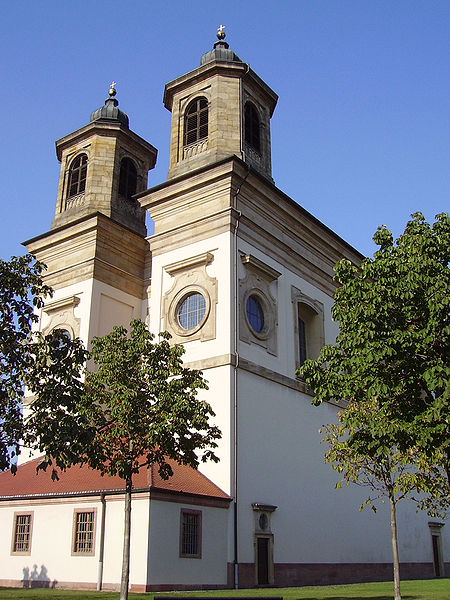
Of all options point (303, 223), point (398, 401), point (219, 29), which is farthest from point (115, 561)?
point (219, 29)

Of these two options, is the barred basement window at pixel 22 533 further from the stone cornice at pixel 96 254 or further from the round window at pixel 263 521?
the stone cornice at pixel 96 254

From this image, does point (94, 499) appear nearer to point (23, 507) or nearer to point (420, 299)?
point (23, 507)

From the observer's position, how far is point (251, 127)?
101 feet

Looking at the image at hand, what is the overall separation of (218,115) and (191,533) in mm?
18072

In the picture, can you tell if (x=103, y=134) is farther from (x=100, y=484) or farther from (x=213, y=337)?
(x=100, y=484)

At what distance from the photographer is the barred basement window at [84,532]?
65.9ft

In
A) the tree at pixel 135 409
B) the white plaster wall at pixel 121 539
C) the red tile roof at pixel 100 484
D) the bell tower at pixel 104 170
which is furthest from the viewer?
the bell tower at pixel 104 170

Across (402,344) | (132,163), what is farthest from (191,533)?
(132,163)

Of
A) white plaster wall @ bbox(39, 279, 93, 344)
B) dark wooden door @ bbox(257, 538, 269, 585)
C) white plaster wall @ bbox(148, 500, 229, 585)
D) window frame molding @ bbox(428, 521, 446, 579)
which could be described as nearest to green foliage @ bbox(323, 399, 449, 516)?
white plaster wall @ bbox(148, 500, 229, 585)

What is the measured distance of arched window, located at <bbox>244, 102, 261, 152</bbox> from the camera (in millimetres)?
30403

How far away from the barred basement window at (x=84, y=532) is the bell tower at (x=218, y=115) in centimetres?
1536

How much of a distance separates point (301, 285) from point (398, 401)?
16087 mm

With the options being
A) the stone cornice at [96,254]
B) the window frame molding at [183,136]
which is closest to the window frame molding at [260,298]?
the window frame molding at [183,136]

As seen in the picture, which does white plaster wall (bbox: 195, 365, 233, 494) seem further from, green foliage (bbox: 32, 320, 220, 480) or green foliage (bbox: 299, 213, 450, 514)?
green foliage (bbox: 299, 213, 450, 514)
